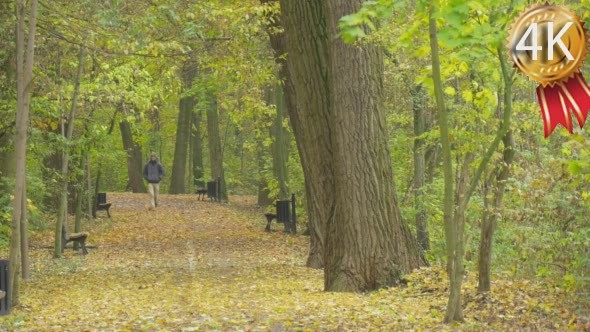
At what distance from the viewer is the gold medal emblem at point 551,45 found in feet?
23.9

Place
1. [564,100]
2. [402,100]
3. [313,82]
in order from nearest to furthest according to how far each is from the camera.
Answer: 1. [564,100]
2. [313,82]
3. [402,100]

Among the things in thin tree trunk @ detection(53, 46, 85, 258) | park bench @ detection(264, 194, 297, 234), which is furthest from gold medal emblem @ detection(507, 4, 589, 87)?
park bench @ detection(264, 194, 297, 234)

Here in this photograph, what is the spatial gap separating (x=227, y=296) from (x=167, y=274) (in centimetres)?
408

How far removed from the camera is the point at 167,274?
57.2 feet

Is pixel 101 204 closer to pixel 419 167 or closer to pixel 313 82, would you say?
pixel 419 167

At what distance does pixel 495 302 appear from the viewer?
1147cm

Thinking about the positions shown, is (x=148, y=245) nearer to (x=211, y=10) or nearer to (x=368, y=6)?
(x=211, y=10)

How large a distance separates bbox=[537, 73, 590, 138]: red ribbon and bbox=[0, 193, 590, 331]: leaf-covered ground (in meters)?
2.87

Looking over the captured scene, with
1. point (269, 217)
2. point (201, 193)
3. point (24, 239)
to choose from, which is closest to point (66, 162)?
point (24, 239)

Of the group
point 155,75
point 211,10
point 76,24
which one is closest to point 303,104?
point 211,10

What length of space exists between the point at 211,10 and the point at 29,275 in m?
6.00

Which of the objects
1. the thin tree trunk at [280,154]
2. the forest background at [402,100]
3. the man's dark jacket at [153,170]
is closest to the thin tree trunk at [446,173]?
the forest background at [402,100]

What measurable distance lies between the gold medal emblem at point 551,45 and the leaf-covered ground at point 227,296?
3277 millimetres

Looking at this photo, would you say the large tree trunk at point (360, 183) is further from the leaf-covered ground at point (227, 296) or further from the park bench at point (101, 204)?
the park bench at point (101, 204)
